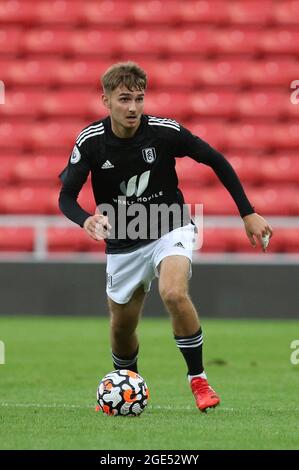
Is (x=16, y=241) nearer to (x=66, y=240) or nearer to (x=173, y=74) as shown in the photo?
(x=66, y=240)

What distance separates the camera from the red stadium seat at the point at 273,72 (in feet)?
55.5

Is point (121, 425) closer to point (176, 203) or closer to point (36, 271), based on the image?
point (176, 203)

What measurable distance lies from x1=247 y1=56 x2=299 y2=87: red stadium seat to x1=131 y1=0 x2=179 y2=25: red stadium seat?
5.11 ft

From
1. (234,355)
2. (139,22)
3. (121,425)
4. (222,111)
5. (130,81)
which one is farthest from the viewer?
(139,22)

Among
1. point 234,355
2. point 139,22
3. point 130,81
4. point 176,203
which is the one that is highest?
point 139,22

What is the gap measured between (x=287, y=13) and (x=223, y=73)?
4.53 ft

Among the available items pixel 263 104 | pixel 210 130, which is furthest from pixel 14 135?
pixel 263 104

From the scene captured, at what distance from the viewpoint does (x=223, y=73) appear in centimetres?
1708

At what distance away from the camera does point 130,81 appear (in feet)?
22.1

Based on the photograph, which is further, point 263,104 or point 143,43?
point 143,43

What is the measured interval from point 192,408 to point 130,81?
1954mm

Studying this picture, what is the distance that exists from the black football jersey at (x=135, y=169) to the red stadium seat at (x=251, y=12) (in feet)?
35.5

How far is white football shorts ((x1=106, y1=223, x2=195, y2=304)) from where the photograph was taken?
6.90m
